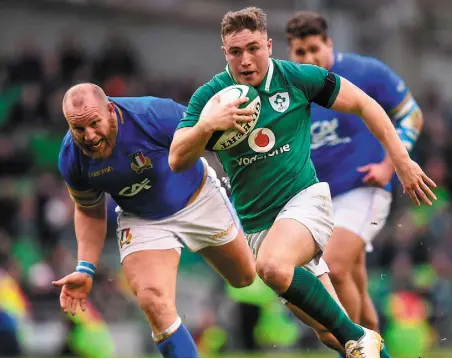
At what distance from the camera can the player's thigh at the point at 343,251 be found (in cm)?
778

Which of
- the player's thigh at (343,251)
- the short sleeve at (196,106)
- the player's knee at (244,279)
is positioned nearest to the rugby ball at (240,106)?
the short sleeve at (196,106)

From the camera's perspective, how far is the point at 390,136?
20.7 feet

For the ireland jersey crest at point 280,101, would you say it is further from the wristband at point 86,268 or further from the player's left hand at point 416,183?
the wristband at point 86,268

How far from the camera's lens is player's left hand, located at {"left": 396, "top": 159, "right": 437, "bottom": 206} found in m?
6.10

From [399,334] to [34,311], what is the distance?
5618 mm

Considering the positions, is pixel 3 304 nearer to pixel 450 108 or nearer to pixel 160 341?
pixel 160 341

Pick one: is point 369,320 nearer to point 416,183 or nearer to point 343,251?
point 343,251

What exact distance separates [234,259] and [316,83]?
68.0 inches

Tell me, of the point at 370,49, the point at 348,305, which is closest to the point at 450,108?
the point at 370,49

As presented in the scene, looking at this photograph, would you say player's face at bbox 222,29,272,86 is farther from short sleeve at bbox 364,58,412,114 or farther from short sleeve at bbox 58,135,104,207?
short sleeve at bbox 364,58,412,114

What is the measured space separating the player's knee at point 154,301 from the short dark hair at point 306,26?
7.82 feet

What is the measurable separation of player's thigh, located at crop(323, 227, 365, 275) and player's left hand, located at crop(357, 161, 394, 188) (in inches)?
17.0

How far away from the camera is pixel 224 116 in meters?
5.80

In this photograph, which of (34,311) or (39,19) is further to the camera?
(39,19)
